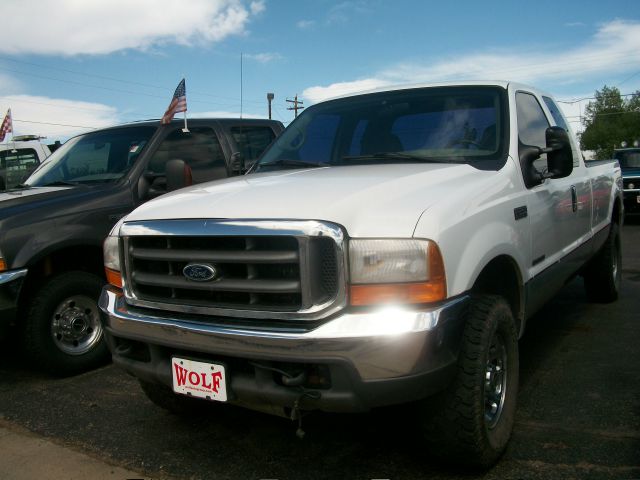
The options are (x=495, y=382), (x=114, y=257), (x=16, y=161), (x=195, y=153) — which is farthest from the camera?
(x=16, y=161)

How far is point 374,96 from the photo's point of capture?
13.3 ft

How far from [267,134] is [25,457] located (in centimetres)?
398

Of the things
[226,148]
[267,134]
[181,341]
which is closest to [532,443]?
[181,341]

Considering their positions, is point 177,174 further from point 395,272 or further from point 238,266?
point 395,272

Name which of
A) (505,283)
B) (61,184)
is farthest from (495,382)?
(61,184)

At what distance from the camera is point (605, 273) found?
18.2ft

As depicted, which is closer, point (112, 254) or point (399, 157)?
point (112, 254)

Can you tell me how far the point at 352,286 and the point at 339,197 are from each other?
1.33ft

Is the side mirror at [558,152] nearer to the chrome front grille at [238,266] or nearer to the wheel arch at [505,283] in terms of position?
the wheel arch at [505,283]

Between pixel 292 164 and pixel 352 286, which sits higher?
pixel 292 164

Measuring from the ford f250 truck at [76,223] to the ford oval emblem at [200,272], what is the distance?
161 centimetres

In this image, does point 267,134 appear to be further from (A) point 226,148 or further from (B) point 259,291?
(B) point 259,291

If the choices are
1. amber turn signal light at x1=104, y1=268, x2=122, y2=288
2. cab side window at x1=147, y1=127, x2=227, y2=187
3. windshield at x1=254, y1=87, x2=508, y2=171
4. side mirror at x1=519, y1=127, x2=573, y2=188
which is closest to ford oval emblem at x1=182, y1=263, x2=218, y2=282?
amber turn signal light at x1=104, y1=268, x2=122, y2=288

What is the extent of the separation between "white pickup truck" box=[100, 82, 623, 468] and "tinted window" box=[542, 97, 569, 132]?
1.27 metres
